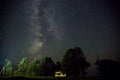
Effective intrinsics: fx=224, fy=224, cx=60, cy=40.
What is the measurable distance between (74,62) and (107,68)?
1452 cm

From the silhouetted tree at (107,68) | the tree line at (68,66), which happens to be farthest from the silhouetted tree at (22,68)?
the silhouetted tree at (107,68)

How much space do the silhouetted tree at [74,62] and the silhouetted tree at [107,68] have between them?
700 cm

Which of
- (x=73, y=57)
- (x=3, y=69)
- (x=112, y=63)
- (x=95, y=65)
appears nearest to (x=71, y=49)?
(x=73, y=57)

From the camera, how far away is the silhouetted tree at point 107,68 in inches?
3283

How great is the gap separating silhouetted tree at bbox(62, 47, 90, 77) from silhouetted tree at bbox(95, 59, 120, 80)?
276 inches

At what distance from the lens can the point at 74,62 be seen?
314 ft

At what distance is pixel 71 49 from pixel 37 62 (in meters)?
21.9

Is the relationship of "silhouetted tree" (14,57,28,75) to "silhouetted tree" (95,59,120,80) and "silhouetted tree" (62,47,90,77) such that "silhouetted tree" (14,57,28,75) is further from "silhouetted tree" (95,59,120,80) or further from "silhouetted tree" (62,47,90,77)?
"silhouetted tree" (95,59,120,80)

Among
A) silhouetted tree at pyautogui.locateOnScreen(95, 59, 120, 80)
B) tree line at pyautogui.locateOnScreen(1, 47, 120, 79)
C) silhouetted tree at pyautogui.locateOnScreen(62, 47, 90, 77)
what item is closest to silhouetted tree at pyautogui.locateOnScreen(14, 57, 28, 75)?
tree line at pyautogui.locateOnScreen(1, 47, 120, 79)

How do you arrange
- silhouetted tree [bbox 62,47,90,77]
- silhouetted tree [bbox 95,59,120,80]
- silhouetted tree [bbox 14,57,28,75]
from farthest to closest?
silhouetted tree [bbox 14,57,28,75], silhouetted tree [bbox 62,47,90,77], silhouetted tree [bbox 95,59,120,80]

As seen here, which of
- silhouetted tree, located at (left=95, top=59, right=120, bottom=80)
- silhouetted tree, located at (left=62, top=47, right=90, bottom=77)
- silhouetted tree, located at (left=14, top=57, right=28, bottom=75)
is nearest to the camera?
silhouetted tree, located at (left=95, top=59, right=120, bottom=80)

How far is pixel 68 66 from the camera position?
95688 mm

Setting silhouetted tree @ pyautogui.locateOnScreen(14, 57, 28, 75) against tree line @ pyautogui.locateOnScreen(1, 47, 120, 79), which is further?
silhouetted tree @ pyautogui.locateOnScreen(14, 57, 28, 75)

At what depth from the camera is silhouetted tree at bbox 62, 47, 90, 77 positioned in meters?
95.6
